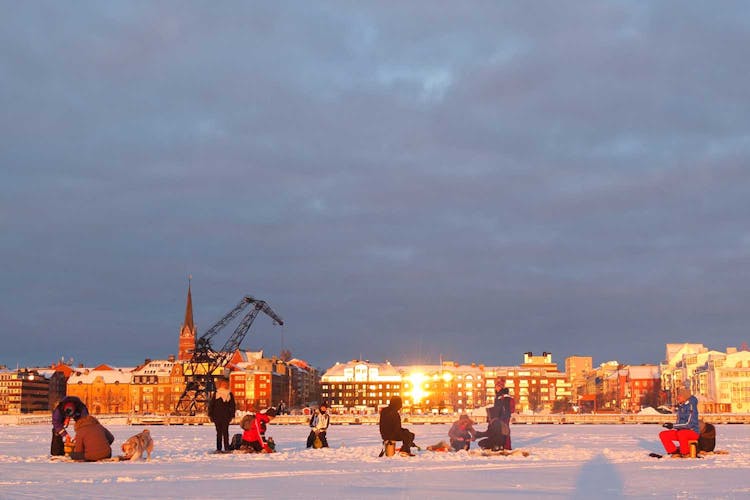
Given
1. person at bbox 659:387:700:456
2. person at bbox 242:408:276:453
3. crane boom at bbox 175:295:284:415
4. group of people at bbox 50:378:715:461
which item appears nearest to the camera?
group of people at bbox 50:378:715:461

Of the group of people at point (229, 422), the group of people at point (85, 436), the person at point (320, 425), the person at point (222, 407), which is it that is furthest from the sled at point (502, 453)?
the group of people at point (85, 436)

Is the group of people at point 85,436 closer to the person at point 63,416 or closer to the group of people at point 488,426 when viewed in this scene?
the person at point 63,416

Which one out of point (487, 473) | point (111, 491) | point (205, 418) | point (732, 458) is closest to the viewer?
point (111, 491)

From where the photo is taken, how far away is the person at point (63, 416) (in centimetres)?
2380

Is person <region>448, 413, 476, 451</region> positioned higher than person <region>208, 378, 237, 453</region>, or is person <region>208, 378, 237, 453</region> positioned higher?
person <region>208, 378, 237, 453</region>

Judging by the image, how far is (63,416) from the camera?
24766 mm

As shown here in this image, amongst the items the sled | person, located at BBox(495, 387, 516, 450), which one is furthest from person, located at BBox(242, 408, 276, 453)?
person, located at BBox(495, 387, 516, 450)

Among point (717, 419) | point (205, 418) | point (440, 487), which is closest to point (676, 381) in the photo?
point (717, 419)

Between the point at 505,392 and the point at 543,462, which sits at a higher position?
the point at 505,392

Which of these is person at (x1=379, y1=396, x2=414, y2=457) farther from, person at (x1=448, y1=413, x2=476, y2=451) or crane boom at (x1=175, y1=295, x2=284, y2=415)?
crane boom at (x1=175, y1=295, x2=284, y2=415)

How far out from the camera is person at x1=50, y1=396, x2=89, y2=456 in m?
23.8

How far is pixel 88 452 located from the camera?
2328 cm

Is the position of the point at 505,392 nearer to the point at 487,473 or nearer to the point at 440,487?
the point at 487,473

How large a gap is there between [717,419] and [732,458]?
302 feet
